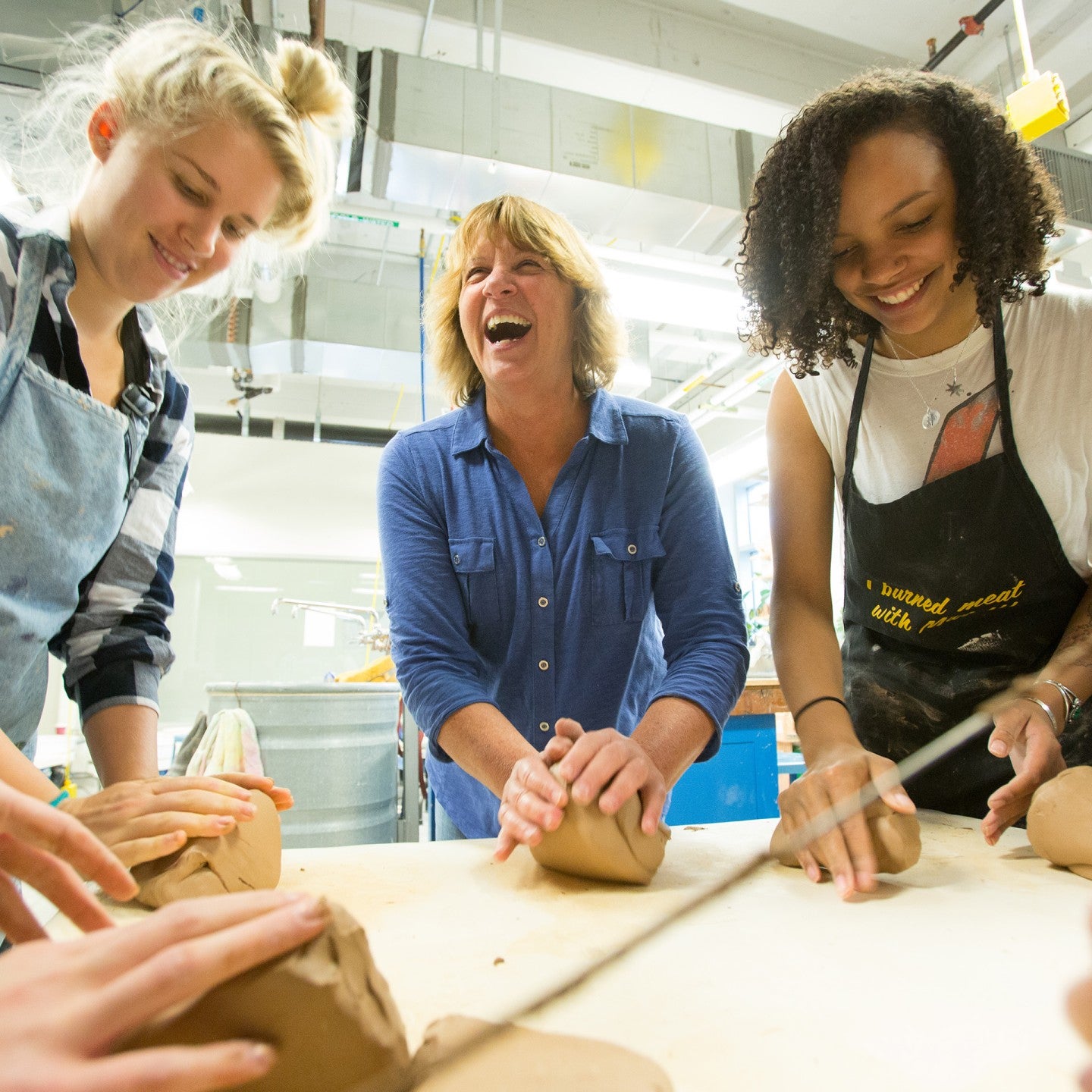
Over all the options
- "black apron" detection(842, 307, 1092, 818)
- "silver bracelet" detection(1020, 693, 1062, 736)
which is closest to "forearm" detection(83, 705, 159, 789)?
"black apron" detection(842, 307, 1092, 818)

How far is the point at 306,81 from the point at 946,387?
3.77 ft

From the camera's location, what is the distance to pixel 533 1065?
523mm

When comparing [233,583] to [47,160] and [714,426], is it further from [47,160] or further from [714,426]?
[47,160]

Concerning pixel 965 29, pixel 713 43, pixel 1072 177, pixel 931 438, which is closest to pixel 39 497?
pixel 931 438

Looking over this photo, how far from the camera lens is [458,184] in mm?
2604

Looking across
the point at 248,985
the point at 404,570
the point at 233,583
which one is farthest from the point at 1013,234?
the point at 233,583

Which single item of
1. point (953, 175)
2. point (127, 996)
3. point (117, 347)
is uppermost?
point (953, 175)

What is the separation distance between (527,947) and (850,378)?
1049 millimetres

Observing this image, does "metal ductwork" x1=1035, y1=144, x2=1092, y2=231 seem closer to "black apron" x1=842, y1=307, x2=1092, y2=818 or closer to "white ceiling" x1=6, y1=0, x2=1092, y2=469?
"white ceiling" x1=6, y1=0, x2=1092, y2=469

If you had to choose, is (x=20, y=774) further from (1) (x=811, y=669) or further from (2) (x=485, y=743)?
(1) (x=811, y=669)

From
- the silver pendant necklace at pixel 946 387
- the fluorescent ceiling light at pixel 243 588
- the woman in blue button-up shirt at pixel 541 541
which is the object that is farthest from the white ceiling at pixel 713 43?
the fluorescent ceiling light at pixel 243 588

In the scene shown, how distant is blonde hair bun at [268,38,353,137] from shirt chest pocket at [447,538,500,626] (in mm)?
758

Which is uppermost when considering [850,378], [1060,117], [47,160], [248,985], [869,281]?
[1060,117]

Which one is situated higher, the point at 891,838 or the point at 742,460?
the point at 742,460
